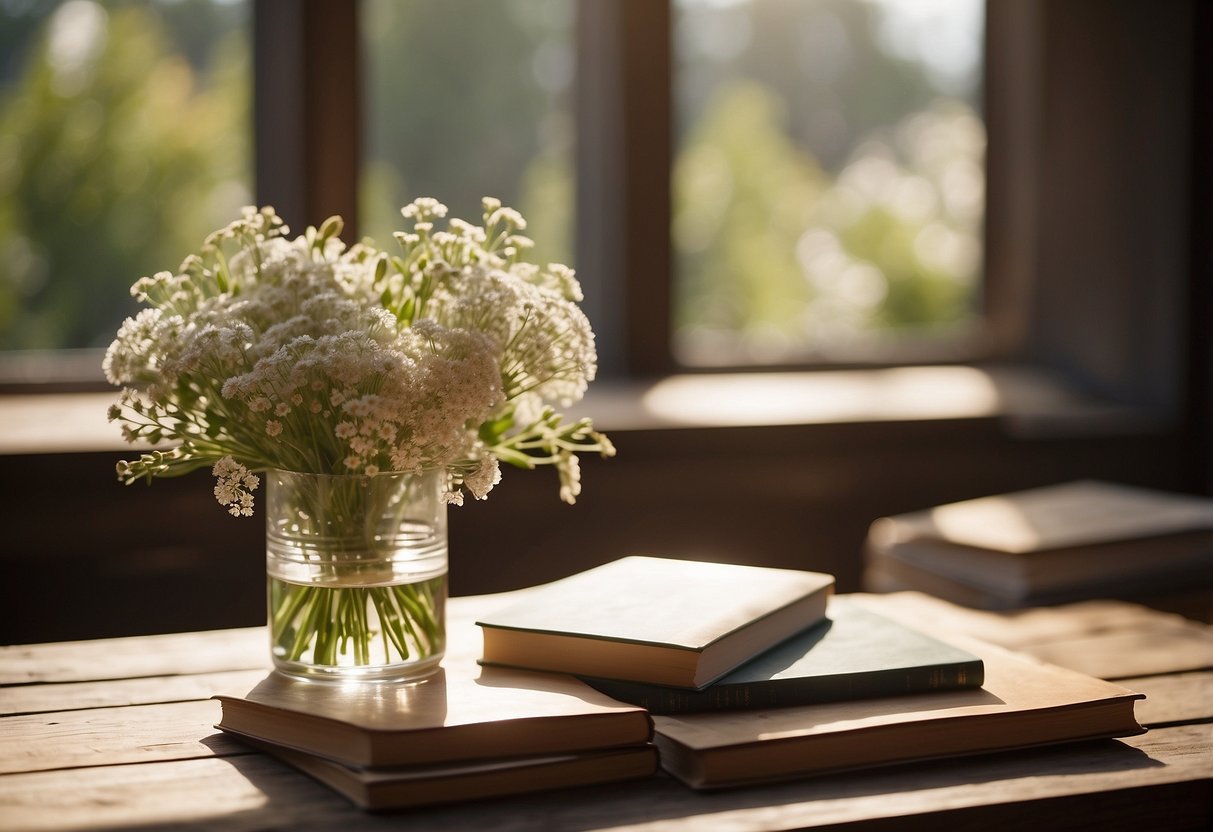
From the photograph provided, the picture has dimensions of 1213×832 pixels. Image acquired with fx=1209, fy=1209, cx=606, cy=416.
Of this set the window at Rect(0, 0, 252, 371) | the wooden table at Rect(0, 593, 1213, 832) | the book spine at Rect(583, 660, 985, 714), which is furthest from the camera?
the window at Rect(0, 0, 252, 371)

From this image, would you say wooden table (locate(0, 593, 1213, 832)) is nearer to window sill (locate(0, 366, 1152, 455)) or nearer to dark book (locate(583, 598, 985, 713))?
dark book (locate(583, 598, 985, 713))

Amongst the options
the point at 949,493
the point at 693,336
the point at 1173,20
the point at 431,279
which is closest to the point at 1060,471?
the point at 949,493

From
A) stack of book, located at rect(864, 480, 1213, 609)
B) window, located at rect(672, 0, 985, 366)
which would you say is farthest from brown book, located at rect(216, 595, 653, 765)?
window, located at rect(672, 0, 985, 366)

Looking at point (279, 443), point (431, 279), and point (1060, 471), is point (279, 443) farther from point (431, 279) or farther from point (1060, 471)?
point (1060, 471)

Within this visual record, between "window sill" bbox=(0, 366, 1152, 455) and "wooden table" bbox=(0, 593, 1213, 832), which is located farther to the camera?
"window sill" bbox=(0, 366, 1152, 455)

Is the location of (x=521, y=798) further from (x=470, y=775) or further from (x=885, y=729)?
(x=885, y=729)

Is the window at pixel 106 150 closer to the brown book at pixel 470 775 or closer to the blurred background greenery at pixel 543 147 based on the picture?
the blurred background greenery at pixel 543 147

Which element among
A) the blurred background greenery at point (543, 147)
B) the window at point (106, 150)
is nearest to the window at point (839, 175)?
the blurred background greenery at point (543, 147)

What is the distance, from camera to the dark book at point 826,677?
0.87 meters

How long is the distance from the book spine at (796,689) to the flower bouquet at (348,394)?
17 centimetres

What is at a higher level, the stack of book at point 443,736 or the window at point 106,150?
the window at point 106,150

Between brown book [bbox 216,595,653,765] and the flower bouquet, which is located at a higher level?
the flower bouquet

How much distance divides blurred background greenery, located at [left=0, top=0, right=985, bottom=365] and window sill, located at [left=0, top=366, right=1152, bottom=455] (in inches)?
4.2

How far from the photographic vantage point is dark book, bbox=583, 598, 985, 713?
0.87 m
